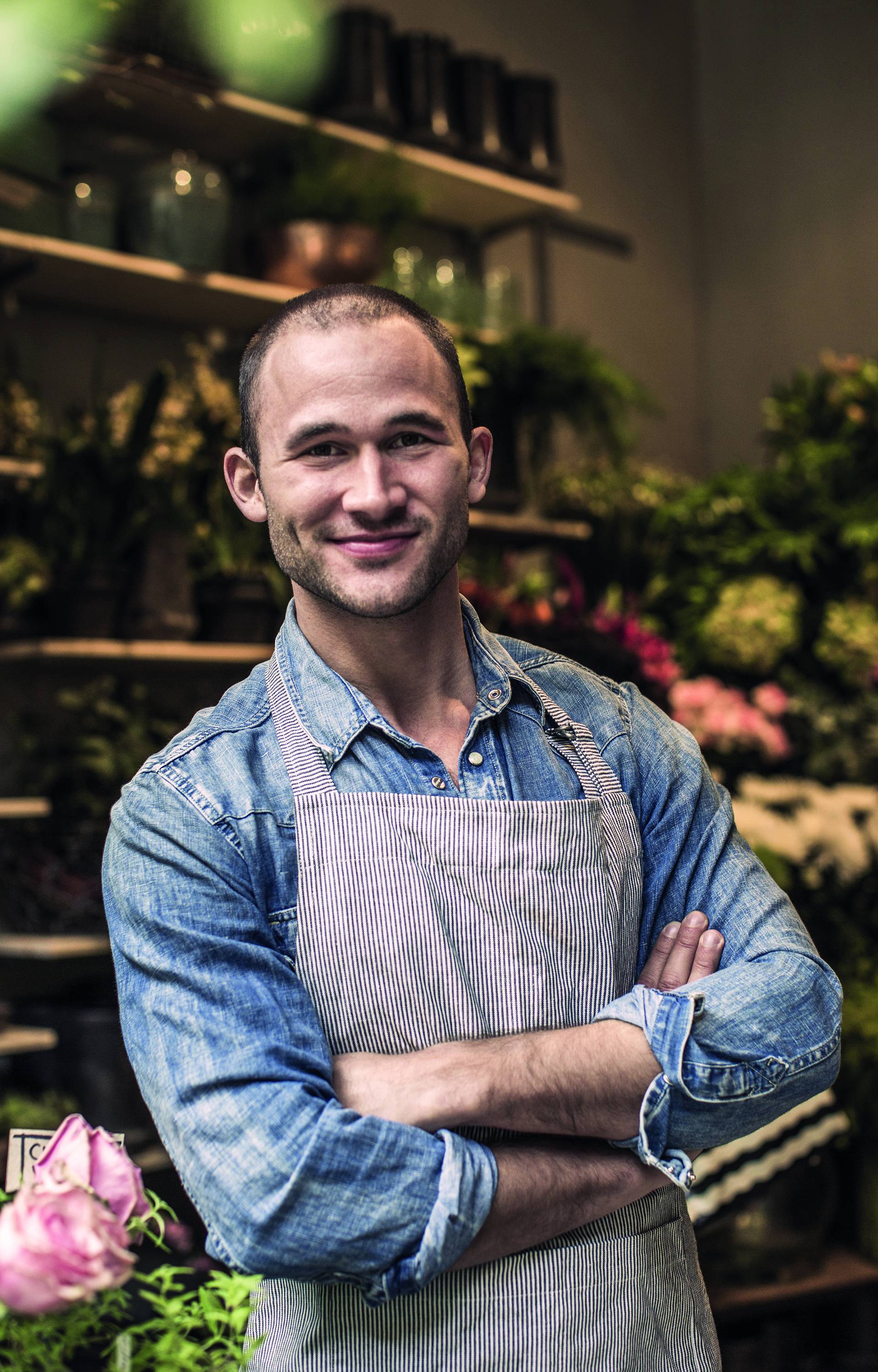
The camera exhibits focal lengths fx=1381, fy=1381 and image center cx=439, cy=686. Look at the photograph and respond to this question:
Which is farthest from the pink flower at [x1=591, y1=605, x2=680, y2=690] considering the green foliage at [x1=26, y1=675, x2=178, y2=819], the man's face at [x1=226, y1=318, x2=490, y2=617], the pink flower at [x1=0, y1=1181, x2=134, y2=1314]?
the pink flower at [x1=0, y1=1181, x2=134, y2=1314]

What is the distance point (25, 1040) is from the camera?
2604 millimetres

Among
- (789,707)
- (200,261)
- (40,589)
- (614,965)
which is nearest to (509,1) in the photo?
(200,261)

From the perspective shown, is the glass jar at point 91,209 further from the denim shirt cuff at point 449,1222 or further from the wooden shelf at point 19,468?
the denim shirt cuff at point 449,1222

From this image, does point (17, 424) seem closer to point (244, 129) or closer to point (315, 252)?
point (315, 252)

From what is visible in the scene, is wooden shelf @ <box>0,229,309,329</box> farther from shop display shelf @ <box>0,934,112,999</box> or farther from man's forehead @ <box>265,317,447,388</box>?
man's forehead @ <box>265,317,447,388</box>

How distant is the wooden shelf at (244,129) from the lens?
301cm

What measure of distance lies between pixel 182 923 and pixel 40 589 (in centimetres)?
179

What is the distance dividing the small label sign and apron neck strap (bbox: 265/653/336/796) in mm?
351

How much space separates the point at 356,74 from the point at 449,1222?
302 cm

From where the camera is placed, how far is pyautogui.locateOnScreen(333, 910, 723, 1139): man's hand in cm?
105

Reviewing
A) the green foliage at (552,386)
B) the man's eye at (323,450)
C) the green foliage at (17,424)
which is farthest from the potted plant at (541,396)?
the man's eye at (323,450)

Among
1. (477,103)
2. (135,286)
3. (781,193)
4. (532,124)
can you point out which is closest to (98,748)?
(135,286)

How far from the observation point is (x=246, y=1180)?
3.29 ft

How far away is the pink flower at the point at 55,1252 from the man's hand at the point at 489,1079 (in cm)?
40
